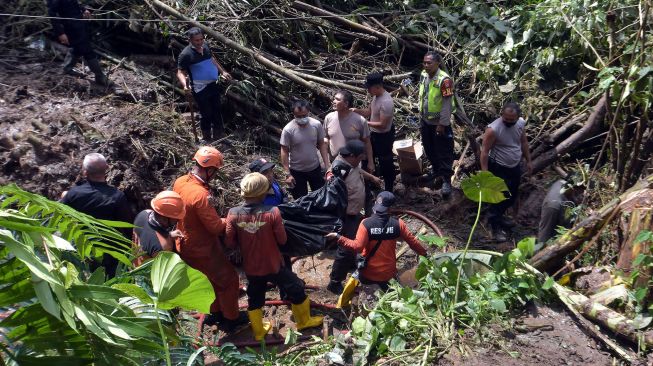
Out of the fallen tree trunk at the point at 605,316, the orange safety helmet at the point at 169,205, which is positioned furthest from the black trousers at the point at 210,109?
the fallen tree trunk at the point at 605,316

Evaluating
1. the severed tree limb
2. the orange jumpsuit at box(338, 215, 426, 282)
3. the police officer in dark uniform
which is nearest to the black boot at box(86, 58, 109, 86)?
the police officer in dark uniform

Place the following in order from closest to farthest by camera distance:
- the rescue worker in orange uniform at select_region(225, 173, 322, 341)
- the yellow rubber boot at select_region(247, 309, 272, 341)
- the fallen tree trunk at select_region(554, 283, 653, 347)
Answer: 1. the fallen tree trunk at select_region(554, 283, 653, 347)
2. the rescue worker in orange uniform at select_region(225, 173, 322, 341)
3. the yellow rubber boot at select_region(247, 309, 272, 341)

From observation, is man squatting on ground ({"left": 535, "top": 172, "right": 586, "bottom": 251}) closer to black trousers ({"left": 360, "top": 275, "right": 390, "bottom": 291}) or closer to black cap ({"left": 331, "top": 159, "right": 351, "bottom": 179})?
black trousers ({"left": 360, "top": 275, "right": 390, "bottom": 291})

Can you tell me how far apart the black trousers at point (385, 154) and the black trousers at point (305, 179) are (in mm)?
820

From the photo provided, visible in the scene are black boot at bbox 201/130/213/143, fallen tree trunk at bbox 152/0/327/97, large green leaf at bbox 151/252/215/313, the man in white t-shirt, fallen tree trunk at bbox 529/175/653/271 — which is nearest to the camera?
large green leaf at bbox 151/252/215/313

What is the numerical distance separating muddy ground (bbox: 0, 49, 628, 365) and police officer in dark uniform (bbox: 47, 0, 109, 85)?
197 mm

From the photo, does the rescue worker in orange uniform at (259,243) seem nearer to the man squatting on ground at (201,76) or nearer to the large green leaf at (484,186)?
the large green leaf at (484,186)

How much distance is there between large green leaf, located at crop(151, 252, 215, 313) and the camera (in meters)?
2.70

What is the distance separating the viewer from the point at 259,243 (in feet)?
18.4

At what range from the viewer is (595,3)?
27.5 feet

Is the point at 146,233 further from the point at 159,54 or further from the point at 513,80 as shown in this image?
the point at 513,80

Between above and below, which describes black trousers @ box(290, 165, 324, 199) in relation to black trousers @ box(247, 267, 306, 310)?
above

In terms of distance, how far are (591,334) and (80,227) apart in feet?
10.7

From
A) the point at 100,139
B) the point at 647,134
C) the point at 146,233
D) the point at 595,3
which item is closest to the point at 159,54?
the point at 100,139
